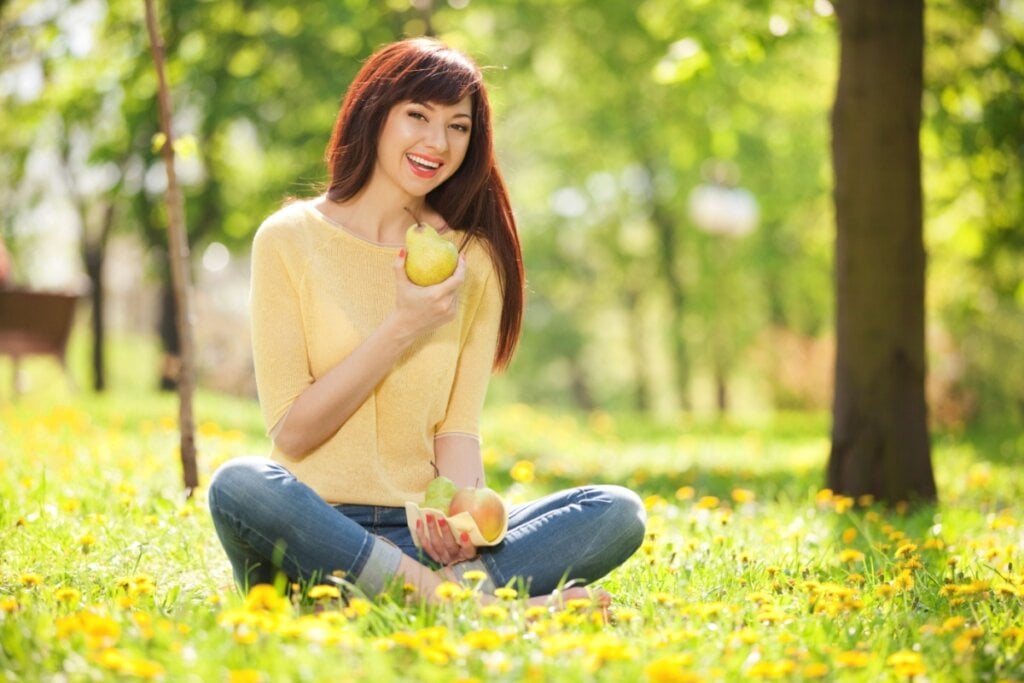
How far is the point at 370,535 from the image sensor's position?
290 cm

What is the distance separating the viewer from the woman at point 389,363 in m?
2.90

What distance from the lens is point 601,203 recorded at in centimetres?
2145

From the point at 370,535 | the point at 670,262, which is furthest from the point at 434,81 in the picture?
the point at 670,262

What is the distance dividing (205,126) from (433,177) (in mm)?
7281

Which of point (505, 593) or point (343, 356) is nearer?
point (505, 593)

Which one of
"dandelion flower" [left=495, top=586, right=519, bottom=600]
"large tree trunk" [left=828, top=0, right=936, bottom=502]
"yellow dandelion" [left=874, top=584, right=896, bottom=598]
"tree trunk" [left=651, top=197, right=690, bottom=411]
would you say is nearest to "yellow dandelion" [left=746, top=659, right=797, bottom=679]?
"dandelion flower" [left=495, top=586, right=519, bottom=600]

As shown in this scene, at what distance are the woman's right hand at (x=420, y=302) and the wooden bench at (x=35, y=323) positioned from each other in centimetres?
747

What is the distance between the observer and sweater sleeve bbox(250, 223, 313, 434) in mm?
3105

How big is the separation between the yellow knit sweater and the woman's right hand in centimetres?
21

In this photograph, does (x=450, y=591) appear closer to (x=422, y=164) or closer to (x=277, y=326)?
(x=277, y=326)

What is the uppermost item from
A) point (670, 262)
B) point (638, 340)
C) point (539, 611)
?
point (539, 611)

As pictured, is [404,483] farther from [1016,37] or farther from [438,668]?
[1016,37]

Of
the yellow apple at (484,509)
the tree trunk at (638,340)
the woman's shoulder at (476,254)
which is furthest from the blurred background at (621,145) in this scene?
the yellow apple at (484,509)

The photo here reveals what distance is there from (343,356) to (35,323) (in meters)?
7.58
